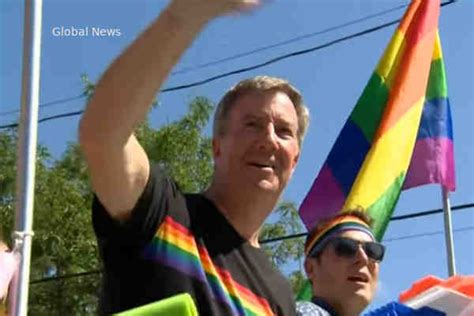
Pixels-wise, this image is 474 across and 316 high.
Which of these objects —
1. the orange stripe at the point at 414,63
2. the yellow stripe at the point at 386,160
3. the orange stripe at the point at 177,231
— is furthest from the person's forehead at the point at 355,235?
the orange stripe at the point at 414,63

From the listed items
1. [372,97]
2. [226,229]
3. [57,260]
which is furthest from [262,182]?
[57,260]

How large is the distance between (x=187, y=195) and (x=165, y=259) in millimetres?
175

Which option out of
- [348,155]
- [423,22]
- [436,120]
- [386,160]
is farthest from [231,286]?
[423,22]

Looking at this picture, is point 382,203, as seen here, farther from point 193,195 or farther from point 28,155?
point 193,195

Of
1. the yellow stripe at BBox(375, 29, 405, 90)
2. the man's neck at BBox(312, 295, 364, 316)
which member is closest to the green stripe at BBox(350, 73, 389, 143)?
the yellow stripe at BBox(375, 29, 405, 90)

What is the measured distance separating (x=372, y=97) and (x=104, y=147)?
444 centimetres

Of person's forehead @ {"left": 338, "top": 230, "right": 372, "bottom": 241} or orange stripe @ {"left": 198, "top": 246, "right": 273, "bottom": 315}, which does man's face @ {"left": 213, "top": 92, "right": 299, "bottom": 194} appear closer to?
orange stripe @ {"left": 198, "top": 246, "right": 273, "bottom": 315}

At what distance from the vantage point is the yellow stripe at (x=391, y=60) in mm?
5848

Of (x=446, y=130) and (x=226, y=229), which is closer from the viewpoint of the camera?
(x=226, y=229)

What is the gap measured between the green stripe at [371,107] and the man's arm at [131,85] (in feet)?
13.8

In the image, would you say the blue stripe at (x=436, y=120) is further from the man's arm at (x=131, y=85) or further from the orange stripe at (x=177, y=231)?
the man's arm at (x=131, y=85)

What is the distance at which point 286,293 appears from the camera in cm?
182

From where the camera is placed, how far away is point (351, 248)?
8.06 ft

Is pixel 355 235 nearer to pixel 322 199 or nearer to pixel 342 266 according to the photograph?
pixel 342 266
